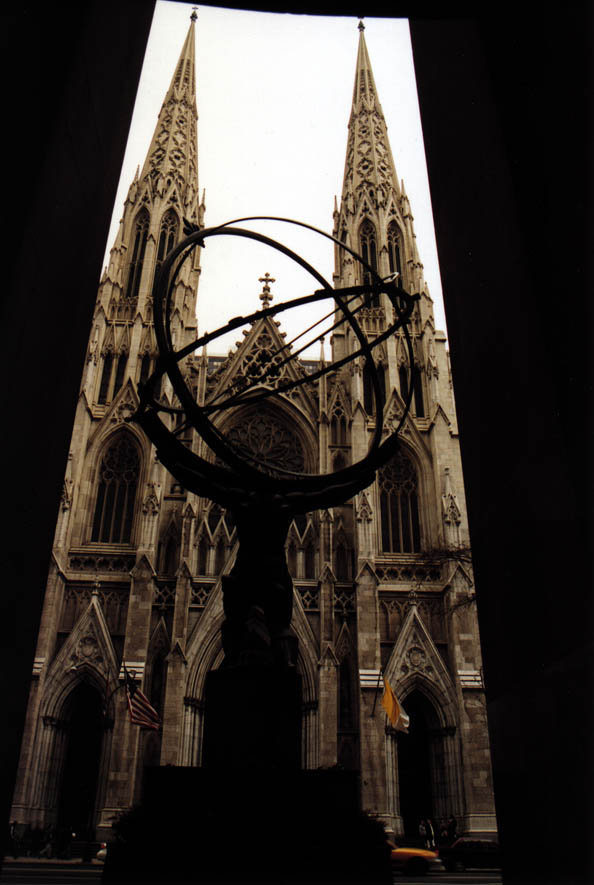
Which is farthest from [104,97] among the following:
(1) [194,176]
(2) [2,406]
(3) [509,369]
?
(1) [194,176]

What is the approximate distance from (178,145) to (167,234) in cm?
646

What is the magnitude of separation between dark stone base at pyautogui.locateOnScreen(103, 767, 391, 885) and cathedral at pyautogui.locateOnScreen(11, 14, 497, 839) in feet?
36.2

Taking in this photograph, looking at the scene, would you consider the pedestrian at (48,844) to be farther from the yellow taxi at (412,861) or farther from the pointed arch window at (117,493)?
the yellow taxi at (412,861)

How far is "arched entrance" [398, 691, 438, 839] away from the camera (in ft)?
64.5

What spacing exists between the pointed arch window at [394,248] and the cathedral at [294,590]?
2.43 feet

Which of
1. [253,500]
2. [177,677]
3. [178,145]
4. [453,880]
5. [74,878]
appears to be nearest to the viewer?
[253,500]

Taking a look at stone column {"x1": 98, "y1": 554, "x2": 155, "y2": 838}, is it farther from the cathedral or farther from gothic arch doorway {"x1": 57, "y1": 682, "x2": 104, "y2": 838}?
gothic arch doorway {"x1": 57, "y1": 682, "x2": 104, "y2": 838}

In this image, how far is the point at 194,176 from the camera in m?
33.2

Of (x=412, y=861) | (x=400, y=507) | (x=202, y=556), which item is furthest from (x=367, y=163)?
(x=412, y=861)

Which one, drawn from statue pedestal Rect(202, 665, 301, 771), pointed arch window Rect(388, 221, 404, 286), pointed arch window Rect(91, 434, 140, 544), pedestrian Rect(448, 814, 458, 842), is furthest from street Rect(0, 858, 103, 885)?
pointed arch window Rect(388, 221, 404, 286)

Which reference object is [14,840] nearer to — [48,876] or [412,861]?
[48,876]

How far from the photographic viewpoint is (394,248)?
29.4 m

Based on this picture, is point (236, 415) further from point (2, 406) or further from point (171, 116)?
point (2, 406)

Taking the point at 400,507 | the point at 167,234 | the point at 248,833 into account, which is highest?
the point at 167,234
